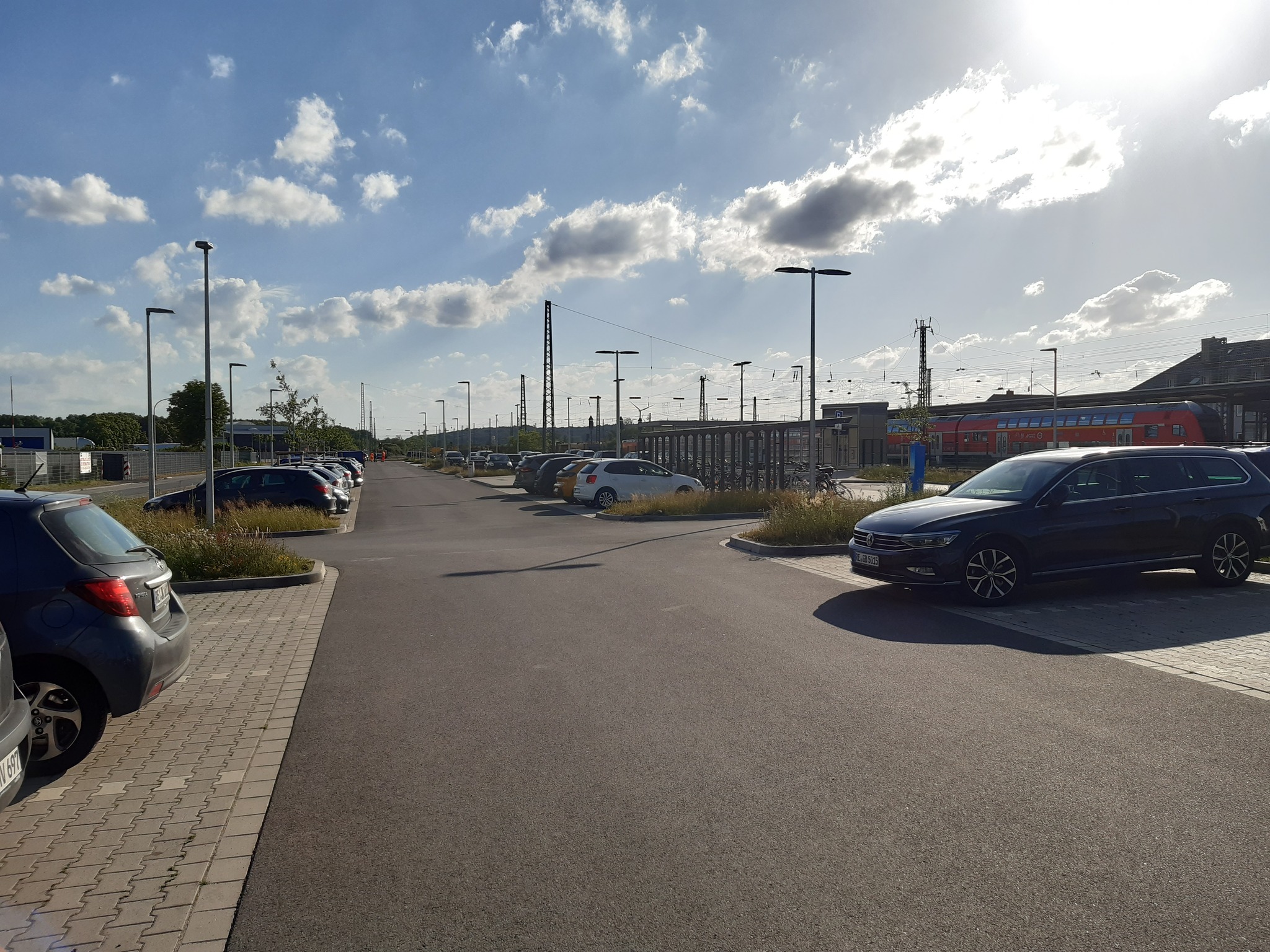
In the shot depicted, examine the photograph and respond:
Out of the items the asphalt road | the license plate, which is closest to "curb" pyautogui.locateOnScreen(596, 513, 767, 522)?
the asphalt road

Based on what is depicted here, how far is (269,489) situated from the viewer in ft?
70.8

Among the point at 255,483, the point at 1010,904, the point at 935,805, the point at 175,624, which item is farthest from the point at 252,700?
the point at 255,483

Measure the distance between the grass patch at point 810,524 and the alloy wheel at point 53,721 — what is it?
11.4m

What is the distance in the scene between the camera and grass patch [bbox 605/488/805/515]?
2292 centimetres

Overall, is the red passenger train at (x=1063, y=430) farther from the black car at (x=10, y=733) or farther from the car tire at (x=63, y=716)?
the black car at (x=10, y=733)

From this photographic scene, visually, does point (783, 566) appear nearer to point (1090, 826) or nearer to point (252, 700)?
point (252, 700)

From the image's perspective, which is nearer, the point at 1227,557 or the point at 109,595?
the point at 109,595

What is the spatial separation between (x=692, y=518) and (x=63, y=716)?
17.9 meters

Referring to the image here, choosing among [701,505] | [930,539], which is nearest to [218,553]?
[930,539]

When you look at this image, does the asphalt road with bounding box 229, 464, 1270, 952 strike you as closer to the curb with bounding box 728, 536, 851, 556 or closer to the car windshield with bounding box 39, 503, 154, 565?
the car windshield with bounding box 39, 503, 154, 565

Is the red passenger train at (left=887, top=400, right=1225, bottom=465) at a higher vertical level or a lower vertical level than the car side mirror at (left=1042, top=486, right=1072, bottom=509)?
higher

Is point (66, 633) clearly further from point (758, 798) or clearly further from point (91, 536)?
point (758, 798)

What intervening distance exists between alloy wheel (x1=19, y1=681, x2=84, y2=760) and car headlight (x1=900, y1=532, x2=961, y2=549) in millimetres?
7443

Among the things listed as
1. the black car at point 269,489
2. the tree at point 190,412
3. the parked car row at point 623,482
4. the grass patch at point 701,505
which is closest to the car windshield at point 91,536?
the black car at point 269,489
